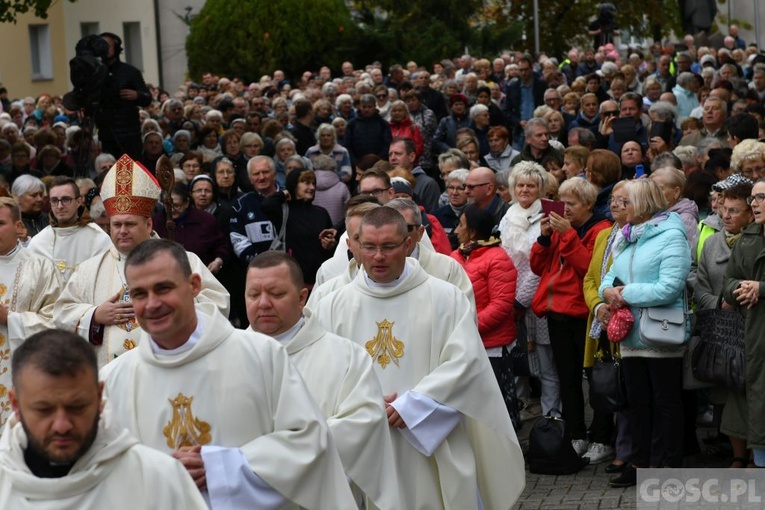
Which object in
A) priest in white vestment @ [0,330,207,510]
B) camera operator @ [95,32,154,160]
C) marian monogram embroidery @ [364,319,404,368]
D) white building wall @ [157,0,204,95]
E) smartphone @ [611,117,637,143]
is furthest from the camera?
white building wall @ [157,0,204,95]

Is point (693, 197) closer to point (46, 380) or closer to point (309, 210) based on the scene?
point (309, 210)

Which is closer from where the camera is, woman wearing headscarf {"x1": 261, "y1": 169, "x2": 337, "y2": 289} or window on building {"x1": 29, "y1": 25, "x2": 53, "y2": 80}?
woman wearing headscarf {"x1": 261, "y1": 169, "x2": 337, "y2": 289}

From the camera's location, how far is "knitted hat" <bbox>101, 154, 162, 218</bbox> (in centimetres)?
753

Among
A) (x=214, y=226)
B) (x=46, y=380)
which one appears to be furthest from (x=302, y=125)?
(x=46, y=380)

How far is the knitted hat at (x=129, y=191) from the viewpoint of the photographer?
7531 mm

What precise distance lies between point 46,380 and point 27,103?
21.3m

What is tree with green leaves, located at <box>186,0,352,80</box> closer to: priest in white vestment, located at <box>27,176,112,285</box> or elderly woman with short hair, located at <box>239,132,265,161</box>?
elderly woman with short hair, located at <box>239,132,265,161</box>

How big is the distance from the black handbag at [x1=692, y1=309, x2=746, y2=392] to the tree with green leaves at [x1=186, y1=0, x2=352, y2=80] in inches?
1034

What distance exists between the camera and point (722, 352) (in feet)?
28.9

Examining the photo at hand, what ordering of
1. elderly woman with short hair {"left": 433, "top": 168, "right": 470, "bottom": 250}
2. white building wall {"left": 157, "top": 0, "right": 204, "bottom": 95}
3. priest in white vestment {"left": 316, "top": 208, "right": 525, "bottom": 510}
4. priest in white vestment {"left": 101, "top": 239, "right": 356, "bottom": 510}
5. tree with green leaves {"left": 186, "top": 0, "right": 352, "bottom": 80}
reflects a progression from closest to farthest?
priest in white vestment {"left": 101, "top": 239, "right": 356, "bottom": 510}
priest in white vestment {"left": 316, "top": 208, "right": 525, "bottom": 510}
elderly woman with short hair {"left": 433, "top": 168, "right": 470, "bottom": 250}
tree with green leaves {"left": 186, "top": 0, "right": 352, "bottom": 80}
white building wall {"left": 157, "top": 0, "right": 204, "bottom": 95}

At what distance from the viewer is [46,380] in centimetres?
371

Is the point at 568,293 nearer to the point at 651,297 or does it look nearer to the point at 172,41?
the point at 651,297

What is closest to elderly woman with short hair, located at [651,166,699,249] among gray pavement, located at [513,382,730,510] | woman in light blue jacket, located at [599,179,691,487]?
woman in light blue jacket, located at [599,179,691,487]

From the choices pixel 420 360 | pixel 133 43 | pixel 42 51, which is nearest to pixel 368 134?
pixel 420 360
